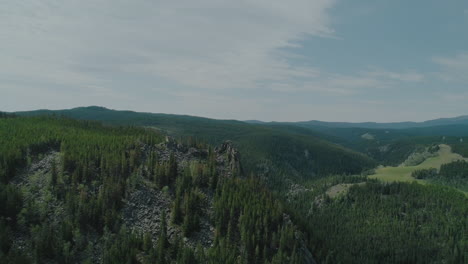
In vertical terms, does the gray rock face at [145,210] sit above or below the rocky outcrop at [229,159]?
below

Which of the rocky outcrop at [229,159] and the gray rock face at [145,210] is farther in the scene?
the rocky outcrop at [229,159]

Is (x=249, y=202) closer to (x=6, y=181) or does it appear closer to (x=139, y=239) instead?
(x=139, y=239)

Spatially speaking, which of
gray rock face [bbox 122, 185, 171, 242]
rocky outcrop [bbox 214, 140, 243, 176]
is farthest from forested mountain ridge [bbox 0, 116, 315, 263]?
rocky outcrop [bbox 214, 140, 243, 176]

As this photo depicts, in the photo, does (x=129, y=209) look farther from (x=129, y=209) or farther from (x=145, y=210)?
(x=145, y=210)

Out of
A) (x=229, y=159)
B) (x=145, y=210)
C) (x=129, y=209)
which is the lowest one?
(x=145, y=210)

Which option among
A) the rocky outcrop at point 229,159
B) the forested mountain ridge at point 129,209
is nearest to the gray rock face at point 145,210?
the forested mountain ridge at point 129,209

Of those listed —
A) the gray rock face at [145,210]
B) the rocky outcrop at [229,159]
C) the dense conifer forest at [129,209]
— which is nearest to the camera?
the dense conifer forest at [129,209]

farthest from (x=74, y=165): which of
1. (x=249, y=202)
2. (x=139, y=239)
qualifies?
(x=249, y=202)

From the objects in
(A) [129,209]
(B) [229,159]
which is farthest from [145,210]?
(B) [229,159]

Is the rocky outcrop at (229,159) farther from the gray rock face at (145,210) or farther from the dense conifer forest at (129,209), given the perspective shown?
the gray rock face at (145,210)
